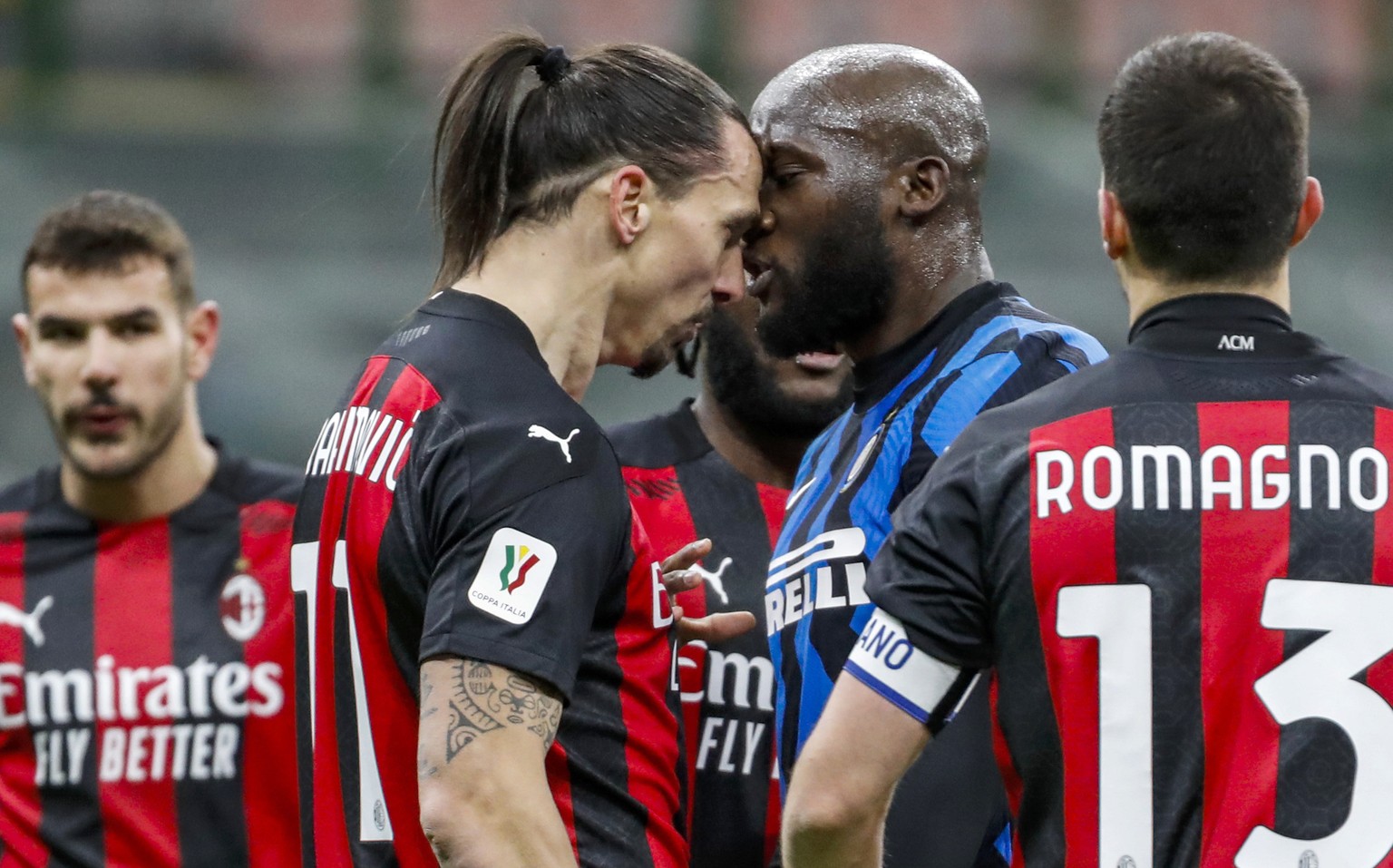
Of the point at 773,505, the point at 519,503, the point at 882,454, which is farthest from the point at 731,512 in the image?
the point at 519,503

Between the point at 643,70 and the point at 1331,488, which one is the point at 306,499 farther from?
the point at 1331,488

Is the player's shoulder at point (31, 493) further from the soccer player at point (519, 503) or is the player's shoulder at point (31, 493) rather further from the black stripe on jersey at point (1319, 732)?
the black stripe on jersey at point (1319, 732)

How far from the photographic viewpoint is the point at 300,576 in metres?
2.49

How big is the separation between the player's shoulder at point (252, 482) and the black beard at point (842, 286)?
1.66 meters

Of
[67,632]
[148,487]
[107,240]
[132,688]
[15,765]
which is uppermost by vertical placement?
[107,240]

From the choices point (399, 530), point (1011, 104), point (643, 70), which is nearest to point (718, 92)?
point (643, 70)

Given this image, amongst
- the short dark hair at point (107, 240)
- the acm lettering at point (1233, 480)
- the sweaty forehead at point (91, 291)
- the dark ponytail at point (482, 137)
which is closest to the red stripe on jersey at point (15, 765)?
the sweaty forehead at point (91, 291)

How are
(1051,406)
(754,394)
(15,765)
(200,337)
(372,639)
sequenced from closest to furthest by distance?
(1051,406) → (372,639) → (754,394) → (15,765) → (200,337)

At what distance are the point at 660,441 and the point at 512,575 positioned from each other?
1548 mm

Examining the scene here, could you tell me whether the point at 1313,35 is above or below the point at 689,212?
above

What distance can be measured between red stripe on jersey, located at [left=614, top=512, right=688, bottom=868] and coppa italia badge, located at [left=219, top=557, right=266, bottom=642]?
5.88 feet

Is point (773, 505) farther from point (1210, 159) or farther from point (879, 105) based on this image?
point (1210, 159)

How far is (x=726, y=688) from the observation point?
11.0 ft

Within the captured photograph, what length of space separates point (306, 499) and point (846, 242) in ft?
3.07
